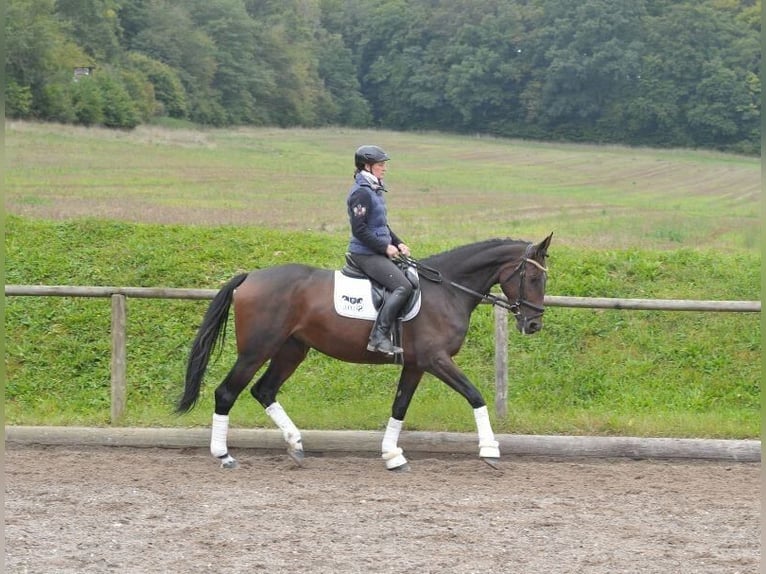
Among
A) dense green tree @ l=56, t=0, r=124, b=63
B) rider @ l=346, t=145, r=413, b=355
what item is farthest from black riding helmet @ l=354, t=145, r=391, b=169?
dense green tree @ l=56, t=0, r=124, b=63

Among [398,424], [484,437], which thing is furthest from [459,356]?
[484,437]

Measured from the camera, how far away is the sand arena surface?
5.53 meters

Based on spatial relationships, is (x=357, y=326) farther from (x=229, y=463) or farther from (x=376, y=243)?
(x=229, y=463)

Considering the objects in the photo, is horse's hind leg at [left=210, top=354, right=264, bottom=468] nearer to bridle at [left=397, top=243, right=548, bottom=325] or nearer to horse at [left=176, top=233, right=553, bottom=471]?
horse at [left=176, top=233, right=553, bottom=471]

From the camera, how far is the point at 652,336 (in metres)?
10.8

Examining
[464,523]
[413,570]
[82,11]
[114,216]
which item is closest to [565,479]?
[464,523]

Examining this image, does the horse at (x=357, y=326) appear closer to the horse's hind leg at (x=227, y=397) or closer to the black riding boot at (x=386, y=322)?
the horse's hind leg at (x=227, y=397)

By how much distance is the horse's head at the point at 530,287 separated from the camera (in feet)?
26.0

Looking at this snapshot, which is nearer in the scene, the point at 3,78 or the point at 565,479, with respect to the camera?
the point at 3,78

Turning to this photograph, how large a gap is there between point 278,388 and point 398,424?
1.05 metres

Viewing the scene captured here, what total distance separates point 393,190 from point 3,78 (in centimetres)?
2319

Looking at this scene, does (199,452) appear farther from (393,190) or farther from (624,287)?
(393,190)

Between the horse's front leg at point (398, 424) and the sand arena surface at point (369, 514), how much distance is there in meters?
0.15

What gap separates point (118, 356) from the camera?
29.5 ft
